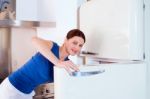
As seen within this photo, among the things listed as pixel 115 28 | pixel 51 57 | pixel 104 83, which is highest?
pixel 115 28

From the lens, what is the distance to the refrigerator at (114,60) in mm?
978

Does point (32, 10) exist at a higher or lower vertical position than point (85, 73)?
higher

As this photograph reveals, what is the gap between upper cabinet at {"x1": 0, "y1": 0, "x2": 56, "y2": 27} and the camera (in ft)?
6.55

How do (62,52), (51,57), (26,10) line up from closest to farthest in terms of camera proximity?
1. (51,57)
2. (62,52)
3. (26,10)

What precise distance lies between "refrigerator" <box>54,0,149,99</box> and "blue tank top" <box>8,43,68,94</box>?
0.28 meters

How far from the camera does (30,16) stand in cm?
220

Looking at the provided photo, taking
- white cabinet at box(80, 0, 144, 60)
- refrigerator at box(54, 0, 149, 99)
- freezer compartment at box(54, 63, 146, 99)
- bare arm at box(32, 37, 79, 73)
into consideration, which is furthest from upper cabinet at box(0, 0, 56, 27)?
freezer compartment at box(54, 63, 146, 99)

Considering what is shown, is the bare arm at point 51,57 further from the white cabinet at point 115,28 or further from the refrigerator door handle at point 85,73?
the white cabinet at point 115,28

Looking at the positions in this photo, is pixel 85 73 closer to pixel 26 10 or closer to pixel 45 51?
pixel 45 51

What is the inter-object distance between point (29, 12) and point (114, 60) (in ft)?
3.61

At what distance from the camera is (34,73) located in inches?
53.6

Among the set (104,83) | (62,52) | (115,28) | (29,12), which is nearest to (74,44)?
(62,52)

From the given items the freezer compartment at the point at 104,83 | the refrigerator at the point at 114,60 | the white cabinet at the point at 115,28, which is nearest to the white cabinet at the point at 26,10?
the white cabinet at the point at 115,28

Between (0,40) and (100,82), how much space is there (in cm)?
139
